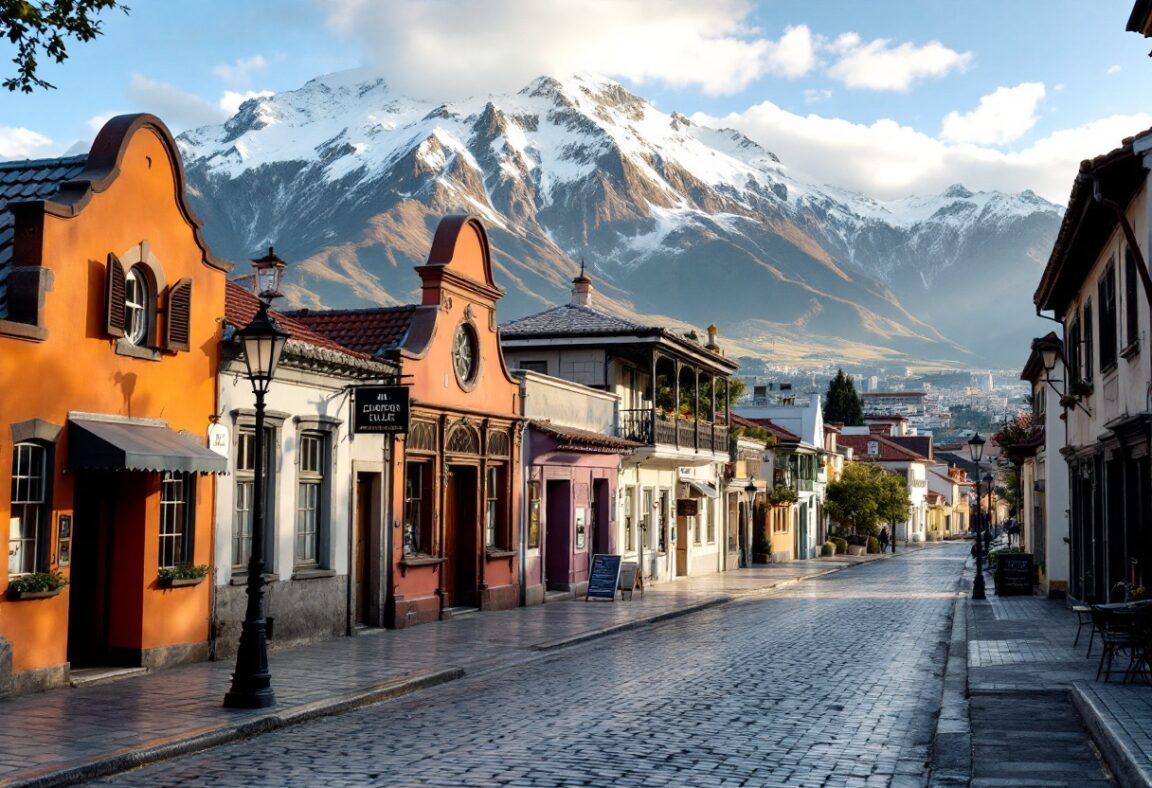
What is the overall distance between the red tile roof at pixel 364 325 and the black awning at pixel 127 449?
23.6ft

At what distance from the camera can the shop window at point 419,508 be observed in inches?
906

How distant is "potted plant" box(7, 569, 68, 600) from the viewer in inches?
517

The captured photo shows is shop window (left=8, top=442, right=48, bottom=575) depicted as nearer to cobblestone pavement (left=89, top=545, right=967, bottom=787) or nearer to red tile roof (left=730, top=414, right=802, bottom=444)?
cobblestone pavement (left=89, top=545, right=967, bottom=787)

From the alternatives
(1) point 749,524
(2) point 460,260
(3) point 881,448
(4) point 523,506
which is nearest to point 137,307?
(2) point 460,260

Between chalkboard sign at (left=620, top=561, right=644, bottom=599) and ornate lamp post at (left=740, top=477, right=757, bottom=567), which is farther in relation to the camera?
ornate lamp post at (left=740, top=477, right=757, bottom=567)

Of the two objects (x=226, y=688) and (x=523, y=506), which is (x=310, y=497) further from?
(x=523, y=506)

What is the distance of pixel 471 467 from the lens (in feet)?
82.2

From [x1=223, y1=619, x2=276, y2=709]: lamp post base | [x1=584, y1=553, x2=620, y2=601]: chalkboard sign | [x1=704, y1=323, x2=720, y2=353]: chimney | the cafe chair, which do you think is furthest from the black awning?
[x1=704, y1=323, x2=720, y2=353]: chimney

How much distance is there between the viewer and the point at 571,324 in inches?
1366

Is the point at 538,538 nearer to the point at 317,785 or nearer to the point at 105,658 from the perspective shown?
the point at 105,658

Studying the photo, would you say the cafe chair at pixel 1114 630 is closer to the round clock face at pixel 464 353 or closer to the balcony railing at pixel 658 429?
the round clock face at pixel 464 353

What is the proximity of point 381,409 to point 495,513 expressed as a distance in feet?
23.4

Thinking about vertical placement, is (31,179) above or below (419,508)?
above

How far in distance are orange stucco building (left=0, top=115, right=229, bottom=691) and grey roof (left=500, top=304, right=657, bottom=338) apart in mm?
17096
